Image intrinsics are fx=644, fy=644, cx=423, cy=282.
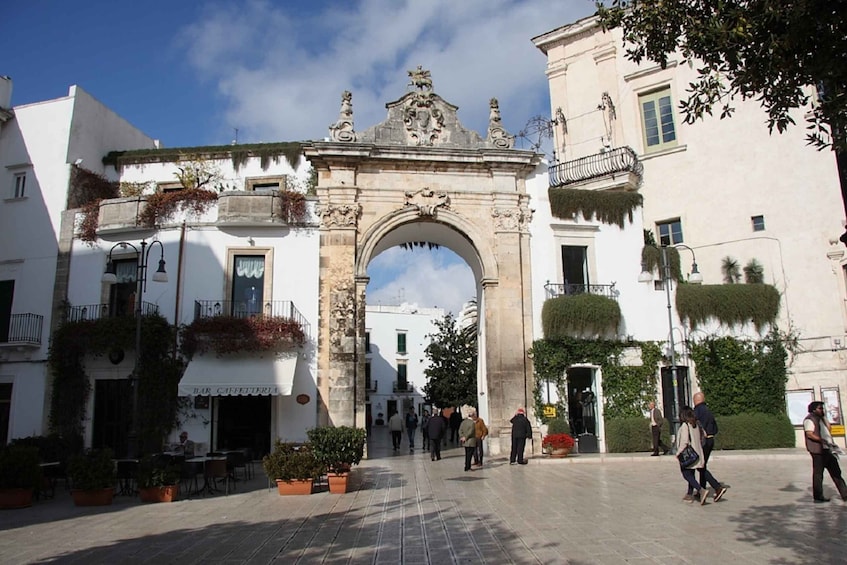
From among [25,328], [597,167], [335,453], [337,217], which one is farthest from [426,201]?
[25,328]

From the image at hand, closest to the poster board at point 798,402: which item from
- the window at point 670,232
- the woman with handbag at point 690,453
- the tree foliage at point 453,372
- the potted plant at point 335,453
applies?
the window at point 670,232

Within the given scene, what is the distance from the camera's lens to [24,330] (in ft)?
66.0

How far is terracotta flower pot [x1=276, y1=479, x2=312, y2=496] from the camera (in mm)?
11797

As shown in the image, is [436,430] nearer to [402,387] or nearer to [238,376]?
[238,376]

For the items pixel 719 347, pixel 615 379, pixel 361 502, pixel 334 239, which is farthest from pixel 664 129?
pixel 361 502

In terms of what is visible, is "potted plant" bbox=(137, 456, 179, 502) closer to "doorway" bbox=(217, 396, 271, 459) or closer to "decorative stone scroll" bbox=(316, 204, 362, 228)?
"doorway" bbox=(217, 396, 271, 459)

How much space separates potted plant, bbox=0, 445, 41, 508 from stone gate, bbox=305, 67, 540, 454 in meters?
8.43

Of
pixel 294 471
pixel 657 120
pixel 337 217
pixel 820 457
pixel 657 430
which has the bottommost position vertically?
pixel 294 471

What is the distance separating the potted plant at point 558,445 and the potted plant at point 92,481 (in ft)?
37.6

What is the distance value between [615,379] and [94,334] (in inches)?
625

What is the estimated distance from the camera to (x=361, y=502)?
1088 cm

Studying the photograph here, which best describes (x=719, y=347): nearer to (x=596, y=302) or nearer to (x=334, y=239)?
(x=596, y=302)

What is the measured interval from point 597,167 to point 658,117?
3633 mm

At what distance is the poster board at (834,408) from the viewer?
20125 millimetres
